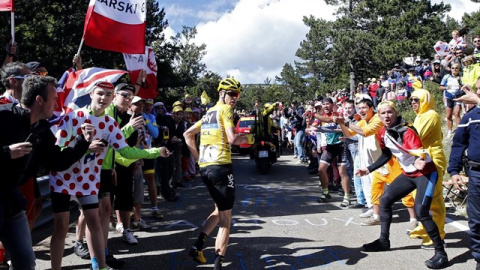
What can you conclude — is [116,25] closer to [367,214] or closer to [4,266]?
[4,266]

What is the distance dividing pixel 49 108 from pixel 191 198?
6167 mm

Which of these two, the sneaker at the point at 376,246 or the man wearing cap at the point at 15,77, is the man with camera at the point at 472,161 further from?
the man wearing cap at the point at 15,77

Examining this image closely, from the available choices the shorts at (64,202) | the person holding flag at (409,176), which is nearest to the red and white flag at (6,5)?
the shorts at (64,202)

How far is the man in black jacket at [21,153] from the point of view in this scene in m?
2.75

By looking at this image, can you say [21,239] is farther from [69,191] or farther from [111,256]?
[111,256]

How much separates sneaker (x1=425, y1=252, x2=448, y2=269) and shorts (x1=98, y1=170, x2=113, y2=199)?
362cm

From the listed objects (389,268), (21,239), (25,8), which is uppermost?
(25,8)

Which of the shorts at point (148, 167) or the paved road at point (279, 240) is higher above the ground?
the shorts at point (148, 167)

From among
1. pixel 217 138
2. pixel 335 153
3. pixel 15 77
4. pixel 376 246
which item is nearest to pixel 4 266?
pixel 15 77

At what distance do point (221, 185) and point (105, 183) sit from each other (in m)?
1.35

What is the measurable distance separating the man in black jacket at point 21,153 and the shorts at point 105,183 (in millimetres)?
1580

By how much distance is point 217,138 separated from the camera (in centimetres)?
468

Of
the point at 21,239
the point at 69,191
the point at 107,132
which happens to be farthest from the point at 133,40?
the point at 21,239

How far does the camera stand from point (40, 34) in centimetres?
1970
